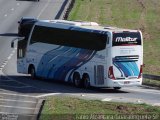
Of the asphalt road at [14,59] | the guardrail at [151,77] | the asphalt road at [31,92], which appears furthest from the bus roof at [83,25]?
the asphalt road at [14,59]

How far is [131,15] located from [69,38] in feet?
113

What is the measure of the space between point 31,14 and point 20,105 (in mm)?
46183

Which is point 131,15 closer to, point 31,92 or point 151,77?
point 151,77

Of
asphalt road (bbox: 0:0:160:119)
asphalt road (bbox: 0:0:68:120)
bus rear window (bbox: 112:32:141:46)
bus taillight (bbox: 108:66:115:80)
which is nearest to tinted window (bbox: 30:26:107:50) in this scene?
bus rear window (bbox: 112:32:141:46)

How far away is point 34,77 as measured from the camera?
42031 mm

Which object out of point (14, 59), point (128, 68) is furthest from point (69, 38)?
point (14, 59)

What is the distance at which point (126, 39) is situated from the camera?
3594cm

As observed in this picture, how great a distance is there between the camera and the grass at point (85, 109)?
25422 mm

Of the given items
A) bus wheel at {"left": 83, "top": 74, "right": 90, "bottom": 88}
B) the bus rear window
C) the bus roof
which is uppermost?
the bus roof

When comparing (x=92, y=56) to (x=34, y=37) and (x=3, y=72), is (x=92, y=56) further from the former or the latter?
(x=3, y=72)

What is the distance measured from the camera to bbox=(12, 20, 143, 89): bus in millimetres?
35781

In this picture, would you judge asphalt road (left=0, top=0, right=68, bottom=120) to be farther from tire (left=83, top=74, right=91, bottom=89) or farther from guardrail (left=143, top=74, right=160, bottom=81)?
guardrail (left=143, top=74, right=160, bottom=81)

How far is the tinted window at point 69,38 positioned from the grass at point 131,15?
846cm

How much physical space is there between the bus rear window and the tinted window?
54 cm
